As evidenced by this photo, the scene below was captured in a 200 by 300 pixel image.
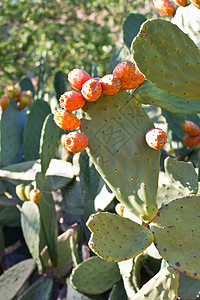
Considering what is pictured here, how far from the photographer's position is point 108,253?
1.16 meters

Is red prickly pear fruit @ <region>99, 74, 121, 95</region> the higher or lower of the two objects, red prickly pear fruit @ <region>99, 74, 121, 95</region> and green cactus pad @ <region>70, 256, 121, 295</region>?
the higher

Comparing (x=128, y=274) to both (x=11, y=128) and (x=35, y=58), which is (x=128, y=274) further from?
(x=35, y=58)

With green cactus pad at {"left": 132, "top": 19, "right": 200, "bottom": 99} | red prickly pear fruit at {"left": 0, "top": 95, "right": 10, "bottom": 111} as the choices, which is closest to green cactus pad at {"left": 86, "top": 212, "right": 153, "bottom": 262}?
green cactus pad at {"left": 132, "top": 19, "right": 200, "bottom": 99}

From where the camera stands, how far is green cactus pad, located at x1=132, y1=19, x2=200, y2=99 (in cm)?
115

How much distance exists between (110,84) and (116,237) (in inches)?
18.8

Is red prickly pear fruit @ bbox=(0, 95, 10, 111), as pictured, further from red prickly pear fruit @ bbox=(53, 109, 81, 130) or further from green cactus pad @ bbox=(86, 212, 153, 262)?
green cactus pad @ bbox=(86, 212, 153, 262)

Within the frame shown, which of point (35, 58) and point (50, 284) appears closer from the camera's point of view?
point (50, 284)

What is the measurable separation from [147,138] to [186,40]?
0.33m

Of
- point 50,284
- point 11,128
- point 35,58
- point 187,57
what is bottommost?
point 35,58

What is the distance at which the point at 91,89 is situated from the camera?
3.76ft

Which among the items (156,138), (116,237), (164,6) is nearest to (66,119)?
(156,138)

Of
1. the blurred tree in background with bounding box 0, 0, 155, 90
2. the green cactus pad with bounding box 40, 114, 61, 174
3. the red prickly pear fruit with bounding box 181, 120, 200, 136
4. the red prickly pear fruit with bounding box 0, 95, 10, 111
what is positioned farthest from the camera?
the blurred tree in background with bounding box 0, 0, 155, 90

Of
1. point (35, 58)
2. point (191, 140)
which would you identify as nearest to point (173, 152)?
point (191, 140)

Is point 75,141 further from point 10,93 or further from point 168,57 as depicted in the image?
point 10,93
